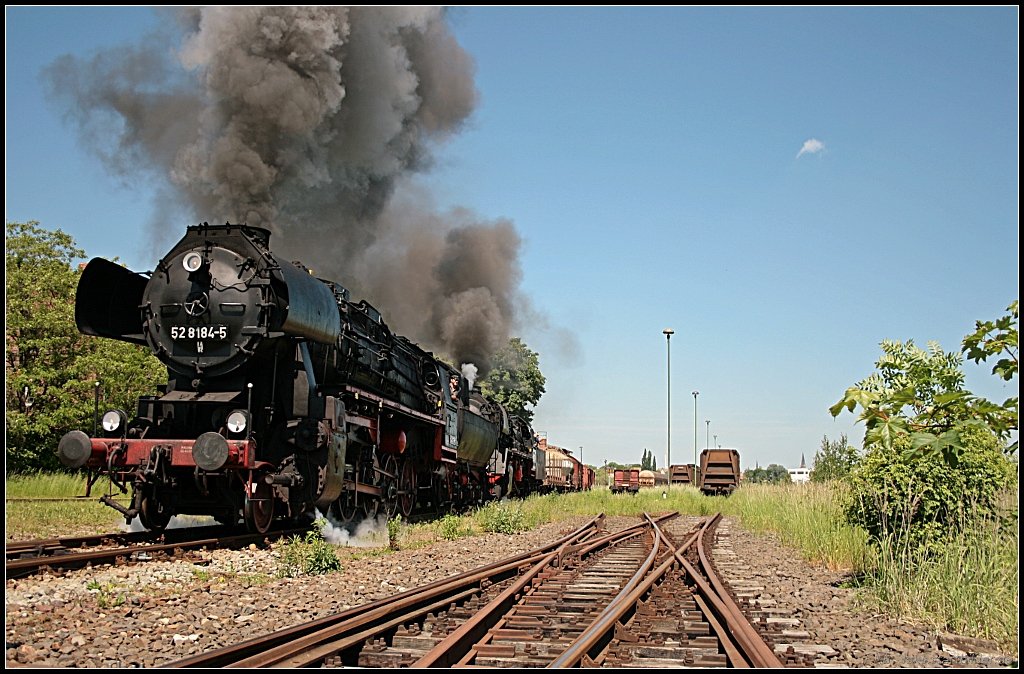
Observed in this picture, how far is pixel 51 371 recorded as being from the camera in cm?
2444

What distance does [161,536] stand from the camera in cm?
1147

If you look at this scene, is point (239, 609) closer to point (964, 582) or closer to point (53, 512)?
point (964, 582)

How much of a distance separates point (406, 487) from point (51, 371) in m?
13.2

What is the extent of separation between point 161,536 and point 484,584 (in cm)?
531

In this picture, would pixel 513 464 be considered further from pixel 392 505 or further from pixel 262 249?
pixel 262 249

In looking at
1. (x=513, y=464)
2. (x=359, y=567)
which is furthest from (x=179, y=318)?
(x=513, y=464)

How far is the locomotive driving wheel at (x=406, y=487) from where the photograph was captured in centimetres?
1677

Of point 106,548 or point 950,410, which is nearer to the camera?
point 950,410

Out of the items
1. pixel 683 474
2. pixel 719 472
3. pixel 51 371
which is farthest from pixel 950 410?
pixel 683 474

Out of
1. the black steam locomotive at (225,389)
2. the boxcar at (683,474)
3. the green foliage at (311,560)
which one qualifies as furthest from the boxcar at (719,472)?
the green foliage at (311,560)

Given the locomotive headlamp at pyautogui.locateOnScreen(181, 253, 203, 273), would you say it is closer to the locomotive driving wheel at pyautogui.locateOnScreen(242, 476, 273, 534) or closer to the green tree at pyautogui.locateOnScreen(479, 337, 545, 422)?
the locomotive driving wheel at pyautogui.locateOnScreen(242, 476, 273, 534)

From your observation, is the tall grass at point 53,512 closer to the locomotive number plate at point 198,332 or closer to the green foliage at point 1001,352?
the locomotive number plate at point 198,332

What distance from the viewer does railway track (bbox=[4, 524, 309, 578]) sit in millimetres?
8570

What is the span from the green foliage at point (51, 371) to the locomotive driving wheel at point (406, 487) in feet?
36.9
